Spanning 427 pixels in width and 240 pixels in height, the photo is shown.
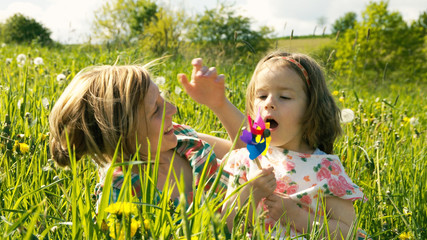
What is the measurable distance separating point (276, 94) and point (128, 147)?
0.61m

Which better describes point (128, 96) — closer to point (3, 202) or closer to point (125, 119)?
point (125, 119)

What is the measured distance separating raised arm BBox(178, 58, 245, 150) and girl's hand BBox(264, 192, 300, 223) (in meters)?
0.49

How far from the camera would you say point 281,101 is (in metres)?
1.83

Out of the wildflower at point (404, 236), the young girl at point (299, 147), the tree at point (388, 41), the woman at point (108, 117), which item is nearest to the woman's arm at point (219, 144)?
the young girl at point (299, 147)

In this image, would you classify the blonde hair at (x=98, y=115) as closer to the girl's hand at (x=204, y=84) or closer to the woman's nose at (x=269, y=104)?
the girl's hand at (x=204, y=84)

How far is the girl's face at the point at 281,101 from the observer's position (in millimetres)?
1812

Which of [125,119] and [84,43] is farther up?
[125,119]

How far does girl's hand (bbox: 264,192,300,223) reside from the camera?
1733 mm

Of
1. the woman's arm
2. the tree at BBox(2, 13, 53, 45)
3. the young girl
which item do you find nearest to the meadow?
the young girl

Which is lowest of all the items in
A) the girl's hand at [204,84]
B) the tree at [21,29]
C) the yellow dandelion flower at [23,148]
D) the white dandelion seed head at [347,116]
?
A: the tree at [21,29]

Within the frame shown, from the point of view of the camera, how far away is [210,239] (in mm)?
1088

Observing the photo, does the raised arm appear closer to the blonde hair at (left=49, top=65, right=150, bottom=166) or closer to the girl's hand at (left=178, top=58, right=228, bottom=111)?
the girl's hand at (left=178, top=58, right=228, bottom=111)

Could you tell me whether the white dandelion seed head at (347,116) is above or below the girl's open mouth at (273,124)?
below

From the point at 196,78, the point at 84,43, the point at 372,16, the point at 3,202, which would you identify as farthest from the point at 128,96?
the point at 372,16
